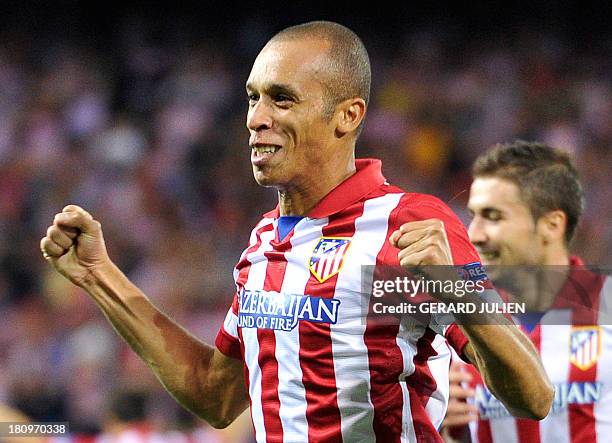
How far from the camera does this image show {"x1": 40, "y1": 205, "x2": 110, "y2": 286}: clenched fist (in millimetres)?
2766

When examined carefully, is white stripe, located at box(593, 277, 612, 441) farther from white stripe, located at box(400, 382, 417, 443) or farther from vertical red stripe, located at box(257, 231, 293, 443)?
vertical red stripe, located at box(257, 231, 293, 443)

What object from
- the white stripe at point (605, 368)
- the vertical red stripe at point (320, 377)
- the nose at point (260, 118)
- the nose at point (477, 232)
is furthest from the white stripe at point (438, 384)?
the nose at point (477, 232)

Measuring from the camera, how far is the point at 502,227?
3.85 m

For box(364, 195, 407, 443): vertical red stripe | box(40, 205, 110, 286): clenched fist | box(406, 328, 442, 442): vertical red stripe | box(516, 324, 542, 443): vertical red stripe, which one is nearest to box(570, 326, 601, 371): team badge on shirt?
box(516, 324, 542, 443): vertical red stripe

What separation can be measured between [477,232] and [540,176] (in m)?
0.35

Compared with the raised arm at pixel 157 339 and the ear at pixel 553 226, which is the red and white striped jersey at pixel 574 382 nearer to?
the ear at pixel 553 226

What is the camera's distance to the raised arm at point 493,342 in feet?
6.77

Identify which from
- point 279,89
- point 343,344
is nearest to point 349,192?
point 279,89

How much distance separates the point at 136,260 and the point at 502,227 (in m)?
4.29

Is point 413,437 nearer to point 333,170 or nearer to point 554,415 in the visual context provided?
point 333,170

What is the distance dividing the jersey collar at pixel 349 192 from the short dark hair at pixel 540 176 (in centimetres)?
136

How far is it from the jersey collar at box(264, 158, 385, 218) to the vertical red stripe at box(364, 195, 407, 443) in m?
0.20

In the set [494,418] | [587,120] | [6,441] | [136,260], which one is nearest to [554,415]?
[494,418]

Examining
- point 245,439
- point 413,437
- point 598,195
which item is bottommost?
point 413,437
